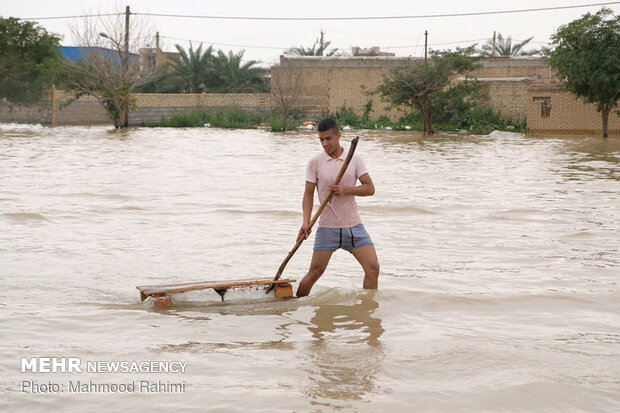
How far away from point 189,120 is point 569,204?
29.7m

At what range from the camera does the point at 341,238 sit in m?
5.81

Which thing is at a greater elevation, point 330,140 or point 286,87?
point 286,87

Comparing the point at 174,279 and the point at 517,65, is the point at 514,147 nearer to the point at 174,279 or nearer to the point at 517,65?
the point at 517,65

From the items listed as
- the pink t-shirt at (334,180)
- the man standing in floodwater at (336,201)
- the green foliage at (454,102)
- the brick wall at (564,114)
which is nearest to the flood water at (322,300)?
the man standing in floodwater at (336,201)

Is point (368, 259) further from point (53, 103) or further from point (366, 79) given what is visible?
point (366, 79)

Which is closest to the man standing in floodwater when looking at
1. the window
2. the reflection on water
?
the reflection on water

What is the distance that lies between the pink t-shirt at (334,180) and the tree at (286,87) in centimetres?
3152

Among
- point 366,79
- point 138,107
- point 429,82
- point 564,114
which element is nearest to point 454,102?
point 429,82

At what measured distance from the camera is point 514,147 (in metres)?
26.6

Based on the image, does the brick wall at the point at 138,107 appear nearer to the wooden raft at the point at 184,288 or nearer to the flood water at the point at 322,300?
the flood water at the point at 322,300

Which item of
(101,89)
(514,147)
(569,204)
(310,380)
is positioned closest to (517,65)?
(514,147)

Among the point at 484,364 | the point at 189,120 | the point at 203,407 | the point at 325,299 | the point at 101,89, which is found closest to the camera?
the point at 203,407

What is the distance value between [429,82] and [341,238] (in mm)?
28570

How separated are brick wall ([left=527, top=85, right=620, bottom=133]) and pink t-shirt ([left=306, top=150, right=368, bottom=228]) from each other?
29820mm
